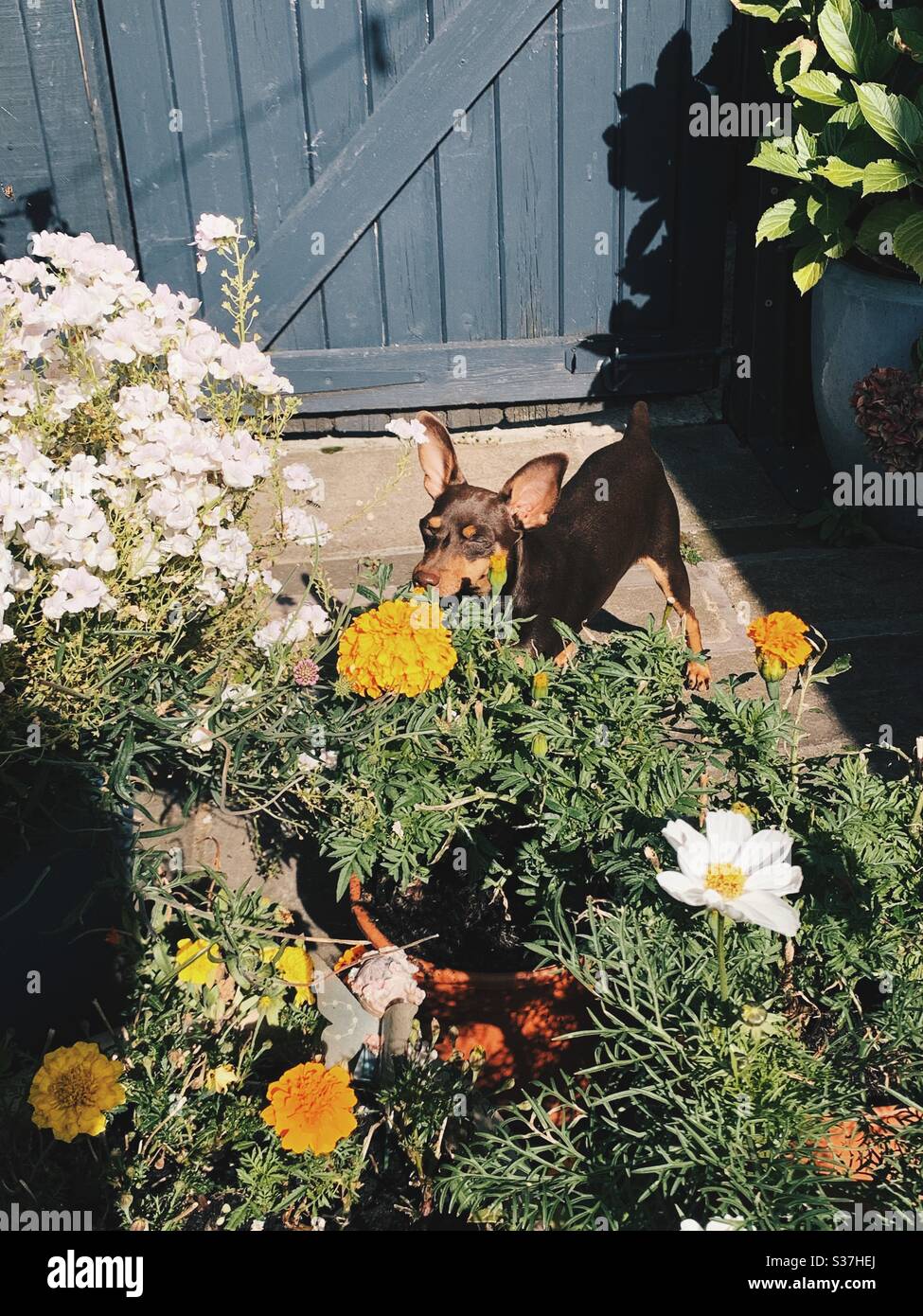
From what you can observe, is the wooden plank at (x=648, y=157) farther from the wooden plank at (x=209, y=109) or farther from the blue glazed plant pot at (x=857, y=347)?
the wooden plank at (x=209, y=109)

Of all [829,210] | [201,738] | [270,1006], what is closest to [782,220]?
[829,210]

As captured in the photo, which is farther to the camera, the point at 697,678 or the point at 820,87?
the point at 820,87

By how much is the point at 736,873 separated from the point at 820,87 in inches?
135

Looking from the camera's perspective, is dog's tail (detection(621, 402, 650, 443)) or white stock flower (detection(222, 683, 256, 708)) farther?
dog's tail (detection(621, 402, 650, 443))

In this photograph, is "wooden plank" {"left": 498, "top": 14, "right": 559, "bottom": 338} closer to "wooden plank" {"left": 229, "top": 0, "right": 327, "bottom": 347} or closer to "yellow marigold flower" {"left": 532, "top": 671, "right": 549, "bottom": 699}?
"wooden plank" {"left": 229, "top": 0, "right": 327, "bottom": 347}

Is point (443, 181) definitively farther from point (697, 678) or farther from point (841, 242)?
point (697, 678)

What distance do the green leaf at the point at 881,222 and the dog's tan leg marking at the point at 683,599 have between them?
1.33 meters

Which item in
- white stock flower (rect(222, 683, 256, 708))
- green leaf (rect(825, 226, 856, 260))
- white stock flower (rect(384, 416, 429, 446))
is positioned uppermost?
green leaf (rect(825, 226, 856, 260))

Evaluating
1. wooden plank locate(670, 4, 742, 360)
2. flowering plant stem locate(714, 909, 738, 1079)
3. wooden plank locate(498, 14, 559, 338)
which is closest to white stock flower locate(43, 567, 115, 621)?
flowering plant stem locate(714, 909, 738, 1079)

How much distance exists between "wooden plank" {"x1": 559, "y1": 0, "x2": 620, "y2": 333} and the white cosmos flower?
13.6 feet

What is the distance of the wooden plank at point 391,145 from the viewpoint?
516 cm

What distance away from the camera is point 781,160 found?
4.41 m

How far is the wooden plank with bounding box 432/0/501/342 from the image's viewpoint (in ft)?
17.5

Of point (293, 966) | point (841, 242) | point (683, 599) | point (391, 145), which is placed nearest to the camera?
point (293, 966)
